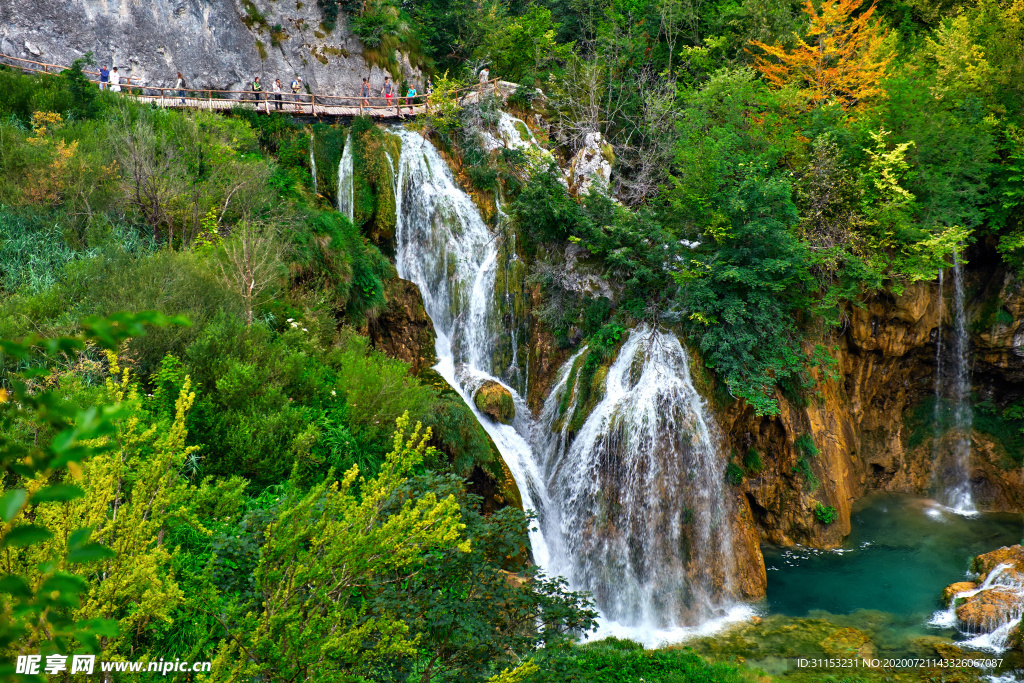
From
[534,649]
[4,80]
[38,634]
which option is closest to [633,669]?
[534,649]

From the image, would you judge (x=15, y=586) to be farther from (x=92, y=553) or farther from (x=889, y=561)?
(x=889, y=561)

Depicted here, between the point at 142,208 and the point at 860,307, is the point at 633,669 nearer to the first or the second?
the point at 860,307

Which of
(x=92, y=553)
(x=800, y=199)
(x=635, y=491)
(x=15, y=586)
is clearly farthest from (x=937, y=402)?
(x=15, y=586)

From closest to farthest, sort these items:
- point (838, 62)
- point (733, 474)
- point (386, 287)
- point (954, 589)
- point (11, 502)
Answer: point (11, 502), point (954, 589), point (733, 474), point (386, 287), point (838, 62)

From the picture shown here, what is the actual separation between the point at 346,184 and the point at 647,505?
1265cm

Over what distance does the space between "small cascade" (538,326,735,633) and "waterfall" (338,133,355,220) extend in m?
9.60

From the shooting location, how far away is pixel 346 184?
18516mm

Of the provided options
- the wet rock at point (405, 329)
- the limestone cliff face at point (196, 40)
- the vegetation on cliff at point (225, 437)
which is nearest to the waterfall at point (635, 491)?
the wet rock at point (405, 329)

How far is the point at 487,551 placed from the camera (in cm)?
704

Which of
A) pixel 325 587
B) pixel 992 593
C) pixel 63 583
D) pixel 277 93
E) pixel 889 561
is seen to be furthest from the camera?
pixel 277 93

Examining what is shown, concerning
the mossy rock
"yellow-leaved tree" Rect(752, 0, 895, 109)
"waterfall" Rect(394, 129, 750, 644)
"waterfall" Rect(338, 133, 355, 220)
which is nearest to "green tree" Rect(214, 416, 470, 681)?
"waterfall" Rect(394, 129, 750, 644)

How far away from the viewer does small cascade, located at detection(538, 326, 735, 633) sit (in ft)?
41.9

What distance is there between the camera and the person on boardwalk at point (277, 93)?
20.1 meters

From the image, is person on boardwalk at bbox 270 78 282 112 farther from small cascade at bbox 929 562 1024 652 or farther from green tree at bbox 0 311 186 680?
small cascade at bbox 929 562 1024 652
